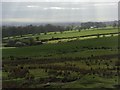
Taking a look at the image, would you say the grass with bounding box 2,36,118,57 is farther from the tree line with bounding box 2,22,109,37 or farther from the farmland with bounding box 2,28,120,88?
the tree line with bounding box 2,22,109,37

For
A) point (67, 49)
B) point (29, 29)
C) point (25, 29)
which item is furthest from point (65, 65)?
point (29, 29)

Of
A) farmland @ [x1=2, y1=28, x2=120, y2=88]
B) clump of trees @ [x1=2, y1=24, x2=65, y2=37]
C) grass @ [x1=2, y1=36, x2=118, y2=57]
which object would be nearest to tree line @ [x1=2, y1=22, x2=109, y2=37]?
clump of trees @ [x1=2, y1=24, x2=65, y2=37]

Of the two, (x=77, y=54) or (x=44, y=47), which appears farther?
(x=44, y=47)

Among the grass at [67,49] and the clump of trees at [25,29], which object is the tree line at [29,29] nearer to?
the clump of trees at [25,29]

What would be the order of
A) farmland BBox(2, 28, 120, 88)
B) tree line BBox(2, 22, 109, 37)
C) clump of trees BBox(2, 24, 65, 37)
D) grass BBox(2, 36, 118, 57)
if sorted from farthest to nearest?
1. tree line BBox(2, 22, 109, 37)
2. clump of trees BBox(2, 24, 65, 37)
3. grass BBox(2, 36, 118, 57)
4. farmland BBox(2, 28, 120, 88)

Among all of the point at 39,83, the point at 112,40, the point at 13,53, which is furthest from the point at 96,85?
the point at 112,40

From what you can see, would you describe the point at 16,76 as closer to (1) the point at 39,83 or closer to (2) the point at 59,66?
(1) the point at 39,83

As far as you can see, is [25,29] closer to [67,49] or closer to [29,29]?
[29,29]

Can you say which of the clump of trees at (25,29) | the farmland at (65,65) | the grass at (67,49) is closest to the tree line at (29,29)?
the clump of trees at (25,29)
